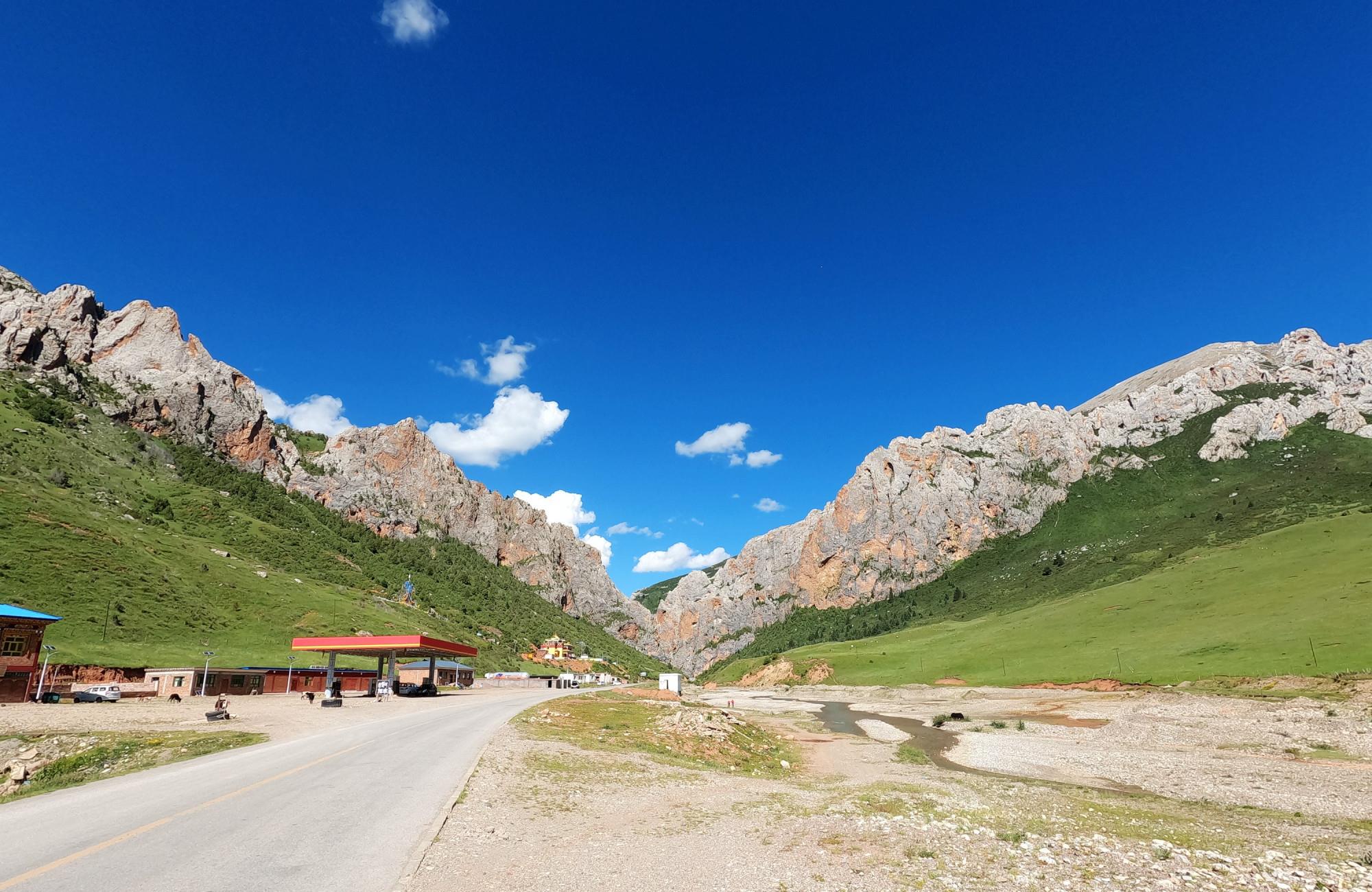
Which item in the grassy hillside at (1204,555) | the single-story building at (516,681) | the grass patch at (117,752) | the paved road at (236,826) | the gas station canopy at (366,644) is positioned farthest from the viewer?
the single-story building at (516,681)

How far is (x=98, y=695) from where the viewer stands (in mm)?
52750

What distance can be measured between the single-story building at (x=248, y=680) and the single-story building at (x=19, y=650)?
11.5 metres

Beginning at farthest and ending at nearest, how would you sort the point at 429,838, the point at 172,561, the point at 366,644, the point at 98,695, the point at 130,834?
the point at 172,561, the point at 366,644, the point at 98,695, the point at 429,838, the point at 130,834

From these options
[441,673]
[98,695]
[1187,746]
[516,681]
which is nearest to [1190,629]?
[1187,746]

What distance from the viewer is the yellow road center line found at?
1055 centimetres

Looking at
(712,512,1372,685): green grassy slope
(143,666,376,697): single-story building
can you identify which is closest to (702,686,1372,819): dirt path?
(712,512,1372,685): green grassy slope

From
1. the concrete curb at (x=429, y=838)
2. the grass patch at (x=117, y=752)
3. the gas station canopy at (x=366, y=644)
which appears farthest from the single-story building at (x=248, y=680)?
the concrete curb at (x=429, y=838)

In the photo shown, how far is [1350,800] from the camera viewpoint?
27.5 metres

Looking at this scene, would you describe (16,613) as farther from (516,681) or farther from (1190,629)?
(1190,629)

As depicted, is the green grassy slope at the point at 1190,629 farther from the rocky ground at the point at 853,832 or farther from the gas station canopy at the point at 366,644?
the gas station canopy at the point at 366,644

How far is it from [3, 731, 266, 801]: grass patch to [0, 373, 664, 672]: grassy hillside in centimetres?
5005

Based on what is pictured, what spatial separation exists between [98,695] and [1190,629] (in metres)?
126

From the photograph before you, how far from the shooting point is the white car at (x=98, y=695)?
51.9 meters

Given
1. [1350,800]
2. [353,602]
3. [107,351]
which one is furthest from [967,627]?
[107,351]
